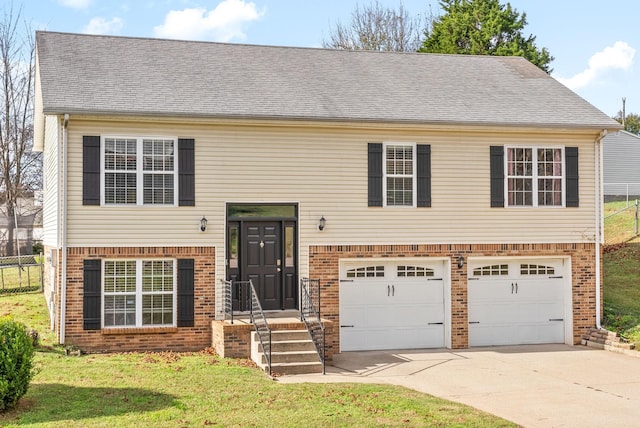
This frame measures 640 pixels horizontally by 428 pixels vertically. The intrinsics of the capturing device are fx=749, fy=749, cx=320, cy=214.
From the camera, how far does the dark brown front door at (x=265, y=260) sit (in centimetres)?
1641

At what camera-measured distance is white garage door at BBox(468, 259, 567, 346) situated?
58.3 feet

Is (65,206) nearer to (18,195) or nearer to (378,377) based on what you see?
(378,377)

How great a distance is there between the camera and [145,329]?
51.0 ft

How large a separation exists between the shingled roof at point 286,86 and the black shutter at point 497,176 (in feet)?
2.45

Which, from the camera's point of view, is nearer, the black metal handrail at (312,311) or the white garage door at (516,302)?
the black metal handrail at (312,311)

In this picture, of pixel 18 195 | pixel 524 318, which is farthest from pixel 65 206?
pixel 18 195

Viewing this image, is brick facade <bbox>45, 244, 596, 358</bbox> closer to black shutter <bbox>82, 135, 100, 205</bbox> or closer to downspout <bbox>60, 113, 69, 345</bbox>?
downspout <bbox>60, 113, 69, 345</bbox>

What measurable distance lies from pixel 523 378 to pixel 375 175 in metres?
5.60

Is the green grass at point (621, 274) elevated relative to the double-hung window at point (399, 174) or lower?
lower

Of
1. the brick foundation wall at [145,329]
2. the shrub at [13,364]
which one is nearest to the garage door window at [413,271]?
the brick foundation wall at [145,329]

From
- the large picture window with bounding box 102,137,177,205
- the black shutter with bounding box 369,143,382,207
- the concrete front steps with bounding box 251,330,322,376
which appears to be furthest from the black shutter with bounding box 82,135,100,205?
the black shutter with bounding box 369,143,382,207

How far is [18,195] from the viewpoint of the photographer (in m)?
35.3

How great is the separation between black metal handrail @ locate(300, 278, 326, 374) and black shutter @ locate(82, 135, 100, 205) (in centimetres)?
475

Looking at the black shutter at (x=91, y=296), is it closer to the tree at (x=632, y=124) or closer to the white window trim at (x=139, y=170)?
the white window trim at (x=139, y=170)
